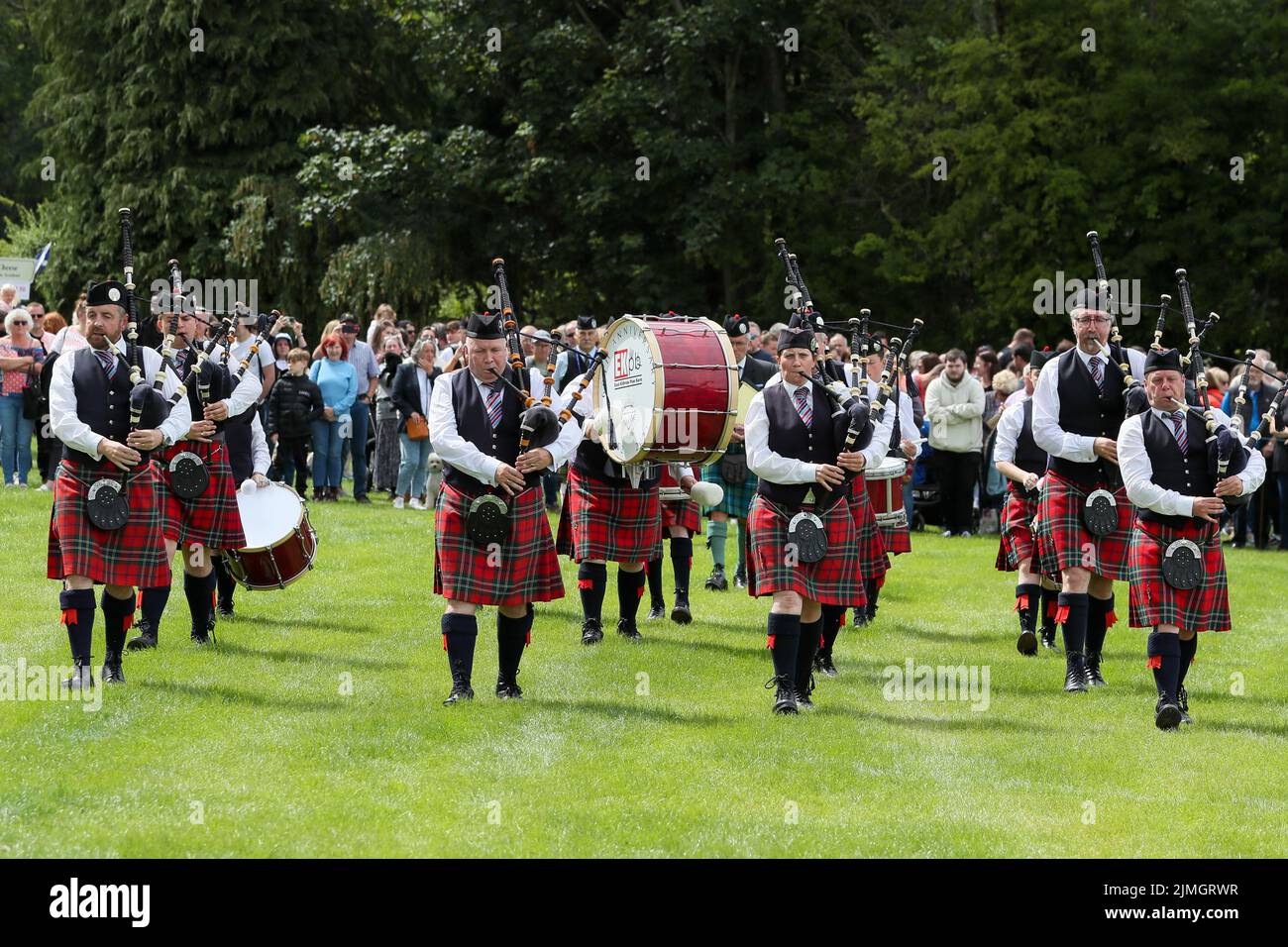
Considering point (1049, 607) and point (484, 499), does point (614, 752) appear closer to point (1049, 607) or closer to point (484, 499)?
point (484, 499)

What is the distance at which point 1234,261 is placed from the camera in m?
20.4

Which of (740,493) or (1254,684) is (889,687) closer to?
(1254,684)

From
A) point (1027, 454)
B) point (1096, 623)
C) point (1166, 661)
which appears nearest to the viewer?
point (1166, 661)

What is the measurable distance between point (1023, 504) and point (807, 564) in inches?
86.0

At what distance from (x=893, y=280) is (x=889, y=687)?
15.1m

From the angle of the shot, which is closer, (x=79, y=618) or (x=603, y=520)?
(x=79, y=618)

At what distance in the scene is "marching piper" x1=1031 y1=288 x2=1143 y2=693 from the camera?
7.87 metres

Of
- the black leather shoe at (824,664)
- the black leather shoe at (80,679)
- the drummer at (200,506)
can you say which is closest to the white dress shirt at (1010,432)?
the black leather shoe at (824,664)

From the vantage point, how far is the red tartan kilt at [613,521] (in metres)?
8.82

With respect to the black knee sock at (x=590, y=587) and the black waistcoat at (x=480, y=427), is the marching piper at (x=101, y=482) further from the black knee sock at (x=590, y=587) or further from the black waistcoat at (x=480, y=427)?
the black knee sock at (x=590, y=587)

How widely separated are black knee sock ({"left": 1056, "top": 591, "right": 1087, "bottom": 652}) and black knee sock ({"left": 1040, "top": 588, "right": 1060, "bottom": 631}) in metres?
1.06

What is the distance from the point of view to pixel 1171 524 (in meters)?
7.02

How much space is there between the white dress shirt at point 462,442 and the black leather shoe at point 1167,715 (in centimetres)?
266

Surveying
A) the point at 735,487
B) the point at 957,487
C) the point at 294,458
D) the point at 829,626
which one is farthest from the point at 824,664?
the point at 294,458
